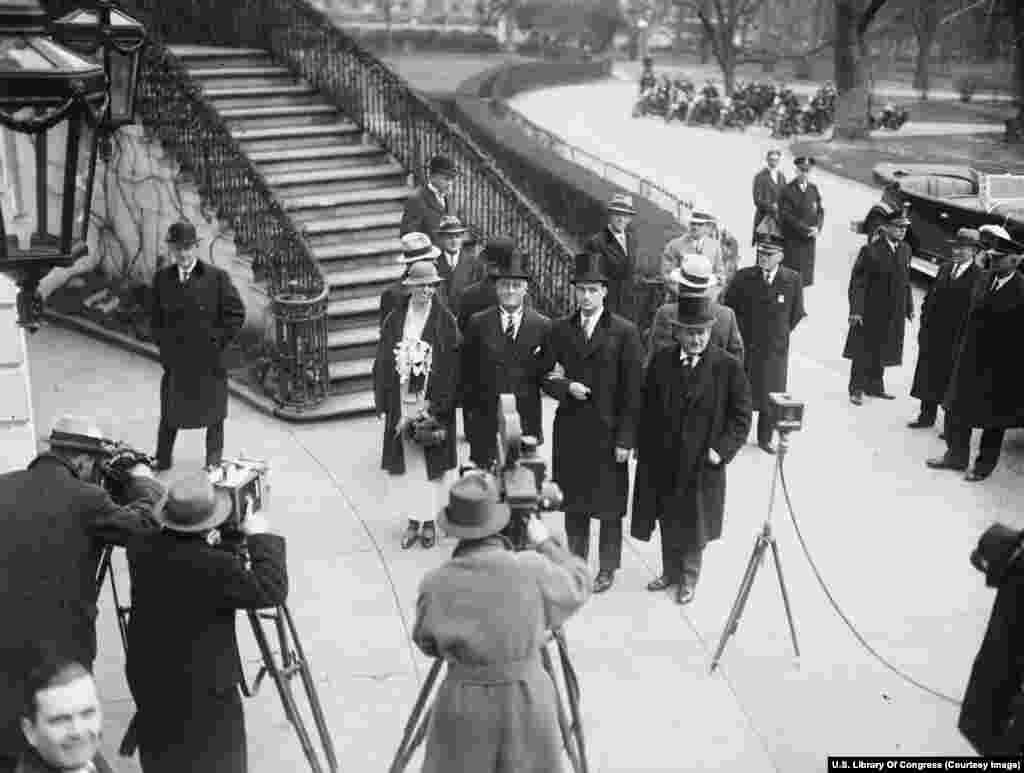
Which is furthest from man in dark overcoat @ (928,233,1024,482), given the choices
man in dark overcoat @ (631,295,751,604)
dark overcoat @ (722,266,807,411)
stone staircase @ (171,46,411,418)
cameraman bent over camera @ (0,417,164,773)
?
cameraman bent over camera @ (0,417,164,773)

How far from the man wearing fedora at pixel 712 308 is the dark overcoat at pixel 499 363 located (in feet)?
2.54

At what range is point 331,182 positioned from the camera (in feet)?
44.3

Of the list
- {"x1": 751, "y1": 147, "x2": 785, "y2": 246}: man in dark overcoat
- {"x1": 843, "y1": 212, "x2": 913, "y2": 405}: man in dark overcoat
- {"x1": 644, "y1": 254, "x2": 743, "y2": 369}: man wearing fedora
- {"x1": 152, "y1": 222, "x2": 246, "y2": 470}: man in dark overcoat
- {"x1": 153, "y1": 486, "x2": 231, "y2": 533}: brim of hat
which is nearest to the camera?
{"x1": 153, "y1": 486, "x2": 231, "y2": 533}: brim of hat

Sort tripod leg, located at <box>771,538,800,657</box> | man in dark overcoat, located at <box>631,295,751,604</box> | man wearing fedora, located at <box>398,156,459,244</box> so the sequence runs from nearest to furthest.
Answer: tripod leg, located at <box>771,538,800,657</box> < man in dark overcoat, located at <box>631,295,751,604</box> < man wearing fedora, located at <box>398,156,459,244</box>

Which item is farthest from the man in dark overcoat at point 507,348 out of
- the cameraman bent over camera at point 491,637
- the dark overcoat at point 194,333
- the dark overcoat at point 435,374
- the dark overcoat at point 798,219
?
the dark overcoat at point 798,219

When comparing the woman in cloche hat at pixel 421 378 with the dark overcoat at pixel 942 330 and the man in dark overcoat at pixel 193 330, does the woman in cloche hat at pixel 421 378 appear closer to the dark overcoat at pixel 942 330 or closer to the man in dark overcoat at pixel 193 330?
the man in dark overcoat at pixel 193 330

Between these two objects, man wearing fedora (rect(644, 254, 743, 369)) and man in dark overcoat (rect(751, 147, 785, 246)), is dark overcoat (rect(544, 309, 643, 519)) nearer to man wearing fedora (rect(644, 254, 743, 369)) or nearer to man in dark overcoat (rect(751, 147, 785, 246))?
man wearing fedora (rect(644, 254, 743, 369))

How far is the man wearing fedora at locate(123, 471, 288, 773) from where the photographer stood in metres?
4.78

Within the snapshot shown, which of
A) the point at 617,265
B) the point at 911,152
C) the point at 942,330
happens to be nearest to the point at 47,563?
the point at 617,265

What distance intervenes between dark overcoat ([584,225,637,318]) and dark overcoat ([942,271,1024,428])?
336 centimetres

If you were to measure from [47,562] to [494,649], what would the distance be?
1900 millimetres

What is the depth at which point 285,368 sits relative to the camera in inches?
415

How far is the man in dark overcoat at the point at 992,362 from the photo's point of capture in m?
9.16

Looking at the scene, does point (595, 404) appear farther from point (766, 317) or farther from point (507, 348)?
point (766, 317)
